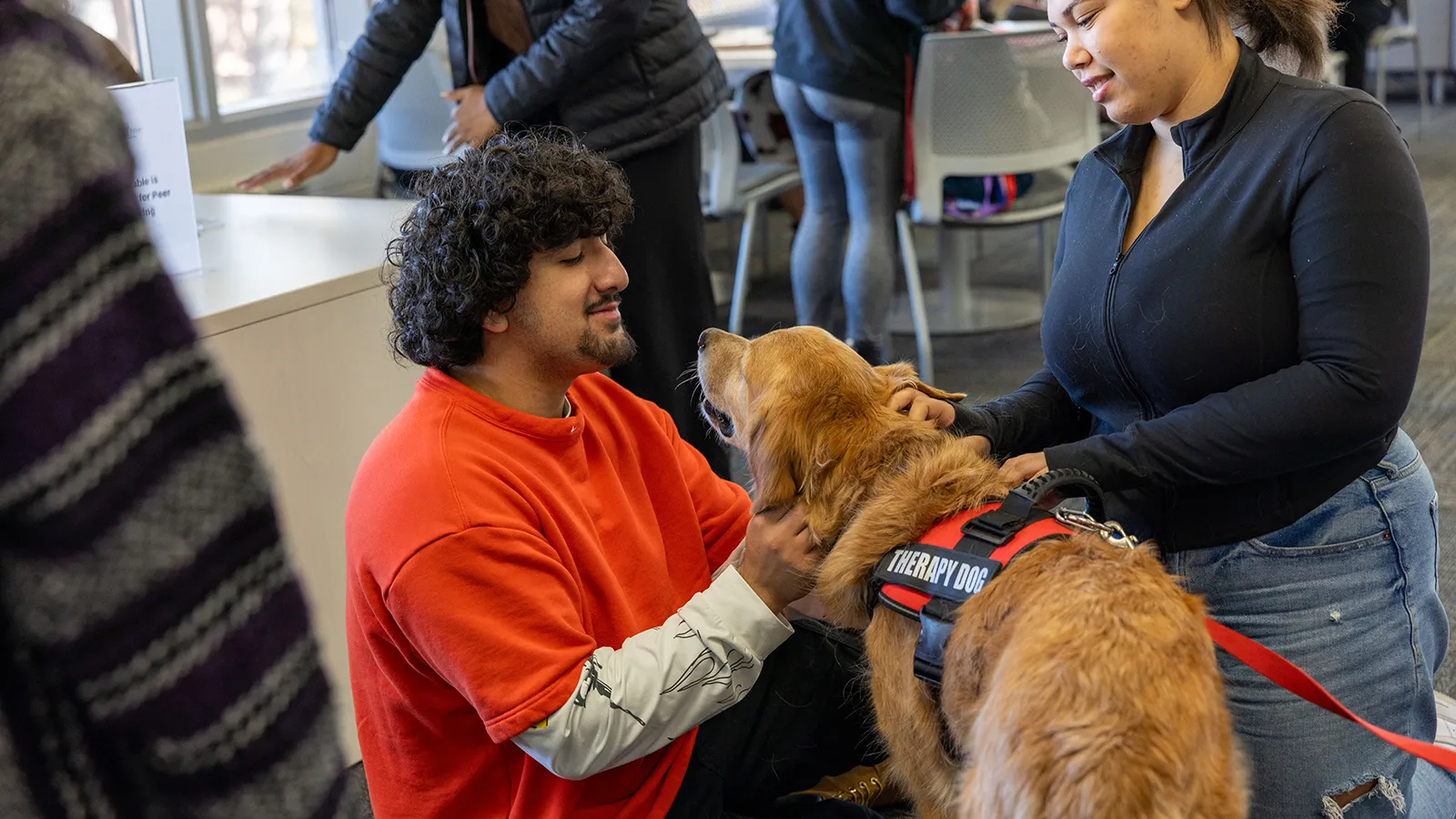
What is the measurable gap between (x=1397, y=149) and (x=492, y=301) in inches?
42.5

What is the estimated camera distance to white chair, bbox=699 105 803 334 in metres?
4.11

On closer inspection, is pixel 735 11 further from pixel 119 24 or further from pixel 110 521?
pixel 110 521

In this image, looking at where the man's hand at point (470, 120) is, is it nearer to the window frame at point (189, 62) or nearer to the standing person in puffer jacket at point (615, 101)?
the standing person in puffer jacket at point (615, 101)

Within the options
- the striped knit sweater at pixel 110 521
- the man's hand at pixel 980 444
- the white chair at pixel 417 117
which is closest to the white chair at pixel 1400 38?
the white chair at pixel 417 117

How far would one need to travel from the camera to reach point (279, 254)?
2.34 meters

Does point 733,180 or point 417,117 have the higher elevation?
point 417,117

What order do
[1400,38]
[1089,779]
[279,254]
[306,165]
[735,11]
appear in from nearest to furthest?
1. [1089,779]
2. [279,254]
3. [306,165]
4. [735,11]
5. [1400,38]

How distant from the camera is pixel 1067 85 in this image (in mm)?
3822

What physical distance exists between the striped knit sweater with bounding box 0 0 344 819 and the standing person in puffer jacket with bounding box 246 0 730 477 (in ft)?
6.50

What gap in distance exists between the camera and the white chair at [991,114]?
370 centimetres

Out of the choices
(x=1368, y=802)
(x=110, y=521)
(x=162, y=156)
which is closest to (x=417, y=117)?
(x=162, y=156)

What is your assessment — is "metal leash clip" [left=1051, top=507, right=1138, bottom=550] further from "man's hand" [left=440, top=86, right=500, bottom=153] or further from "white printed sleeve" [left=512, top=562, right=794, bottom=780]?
"man's hand" [left=440, top=86, right=500, bottom=153]

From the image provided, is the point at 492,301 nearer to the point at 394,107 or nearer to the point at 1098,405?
the point at 1098,405

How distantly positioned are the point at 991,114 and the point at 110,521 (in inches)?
140
